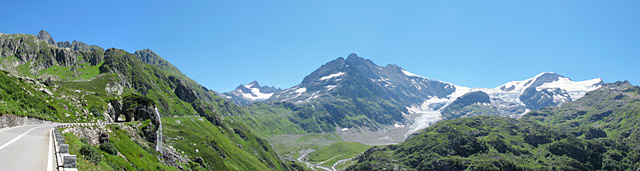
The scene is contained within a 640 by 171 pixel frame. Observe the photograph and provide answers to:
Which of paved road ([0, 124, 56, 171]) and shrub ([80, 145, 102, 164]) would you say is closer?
paved road ([0, 124, 56, 171])

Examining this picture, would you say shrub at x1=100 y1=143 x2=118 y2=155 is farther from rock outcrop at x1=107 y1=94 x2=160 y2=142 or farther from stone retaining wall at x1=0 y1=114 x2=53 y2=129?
rock outcrop at x1=107 y1=94 x2=160 y2=142

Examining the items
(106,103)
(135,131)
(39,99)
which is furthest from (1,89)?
(106,103)

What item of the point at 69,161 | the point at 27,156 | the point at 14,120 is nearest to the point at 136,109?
the point at 14,120

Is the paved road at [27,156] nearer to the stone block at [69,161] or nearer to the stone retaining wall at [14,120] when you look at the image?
the stone block at [69,161]

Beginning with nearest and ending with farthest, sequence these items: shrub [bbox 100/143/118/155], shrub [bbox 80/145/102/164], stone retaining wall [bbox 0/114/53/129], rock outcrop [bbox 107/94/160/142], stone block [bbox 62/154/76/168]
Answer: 1. stone block [bbox 62/154/76/168]
2. shrub [bbox 80/145/102/164]
3. shrub [bbox 100/143/118/155]
4. stone retaining wall [bbox 0/114/53/129]
5. rock outcrop [bbox 107/94/160/142]

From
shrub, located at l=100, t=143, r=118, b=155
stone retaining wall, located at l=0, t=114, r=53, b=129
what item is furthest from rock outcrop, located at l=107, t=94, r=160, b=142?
shrub, located at l=100, t=143, r=118, b=155

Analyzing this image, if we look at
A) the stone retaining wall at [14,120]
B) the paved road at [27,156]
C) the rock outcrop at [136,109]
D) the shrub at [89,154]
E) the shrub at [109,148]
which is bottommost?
the paved road at [27,156]

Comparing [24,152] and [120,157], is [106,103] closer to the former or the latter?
[120,157]

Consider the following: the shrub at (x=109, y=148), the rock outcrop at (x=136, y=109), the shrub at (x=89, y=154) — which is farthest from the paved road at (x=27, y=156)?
the rock outcrop at (x=136, y=109)

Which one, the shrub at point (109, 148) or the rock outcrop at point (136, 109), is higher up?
the rock outcrop at point (136, 109)

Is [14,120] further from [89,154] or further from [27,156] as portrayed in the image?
[27,156]

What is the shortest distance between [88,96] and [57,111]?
42271 mm

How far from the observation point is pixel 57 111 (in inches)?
3189

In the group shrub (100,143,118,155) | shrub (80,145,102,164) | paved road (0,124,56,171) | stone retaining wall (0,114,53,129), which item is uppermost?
stone retaining wall (0,114,53,129)
